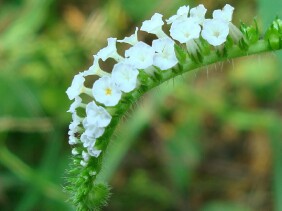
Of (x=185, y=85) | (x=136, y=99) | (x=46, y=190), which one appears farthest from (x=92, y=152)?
(x=185, y=85)

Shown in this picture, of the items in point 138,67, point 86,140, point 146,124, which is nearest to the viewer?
point 138,67

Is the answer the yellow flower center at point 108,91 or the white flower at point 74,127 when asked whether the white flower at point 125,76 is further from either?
the white flower at point 74,127

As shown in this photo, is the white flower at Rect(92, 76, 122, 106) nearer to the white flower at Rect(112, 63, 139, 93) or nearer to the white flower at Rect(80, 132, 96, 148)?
the white flower at Rect(112, 63, 139, 93)

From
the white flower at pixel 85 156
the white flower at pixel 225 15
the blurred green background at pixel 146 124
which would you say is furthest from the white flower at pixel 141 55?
the blurred green background at pixel 146 124

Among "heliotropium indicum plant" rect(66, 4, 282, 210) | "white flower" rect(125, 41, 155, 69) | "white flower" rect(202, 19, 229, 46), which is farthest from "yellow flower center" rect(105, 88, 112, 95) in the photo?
"white flower" rect(202, 19, 229, 46)

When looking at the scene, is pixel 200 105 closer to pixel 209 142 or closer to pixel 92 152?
pixel 209 142

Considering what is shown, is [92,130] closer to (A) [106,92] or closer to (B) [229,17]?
(A) [106,92]

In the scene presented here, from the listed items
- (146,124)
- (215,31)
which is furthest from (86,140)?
(146,124)
